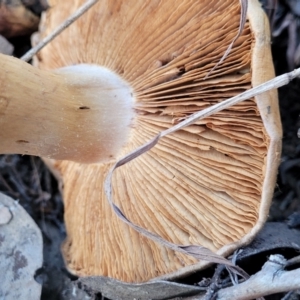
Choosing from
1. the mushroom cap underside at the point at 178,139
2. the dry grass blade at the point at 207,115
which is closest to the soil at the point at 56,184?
the mushroom cap underside at the point at 178,139

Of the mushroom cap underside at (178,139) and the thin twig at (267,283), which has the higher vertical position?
the mushroom cap underside at (178,139)

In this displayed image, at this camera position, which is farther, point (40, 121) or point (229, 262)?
point (40, 121)

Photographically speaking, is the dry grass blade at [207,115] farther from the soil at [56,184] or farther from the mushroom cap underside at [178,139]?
the soil at [56,184]

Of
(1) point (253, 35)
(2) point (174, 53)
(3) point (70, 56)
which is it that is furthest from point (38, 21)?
(1) point (253, 35)

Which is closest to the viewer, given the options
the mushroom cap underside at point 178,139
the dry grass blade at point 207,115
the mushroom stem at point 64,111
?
the dry grass blade at point 207,115

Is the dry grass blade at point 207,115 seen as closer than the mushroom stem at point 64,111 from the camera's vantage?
Yes

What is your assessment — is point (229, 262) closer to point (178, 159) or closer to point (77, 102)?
point (178, 159)

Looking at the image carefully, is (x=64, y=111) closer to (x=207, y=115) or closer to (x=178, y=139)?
(x=178, y=139)

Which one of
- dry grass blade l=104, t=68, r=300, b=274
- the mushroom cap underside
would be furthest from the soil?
dry grass blade l=104, t=68, r=300, b=274
